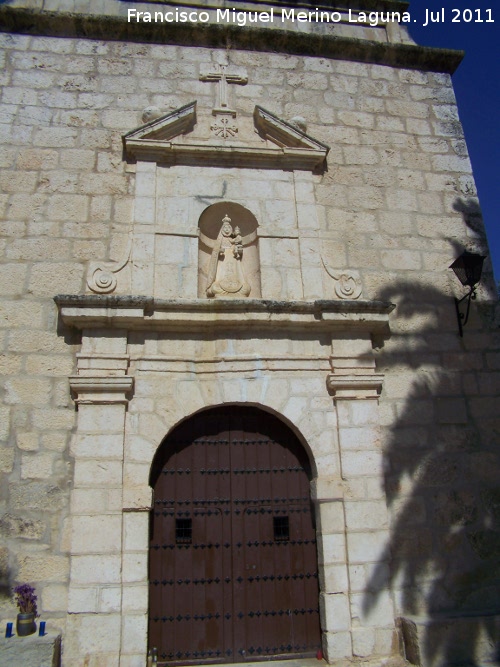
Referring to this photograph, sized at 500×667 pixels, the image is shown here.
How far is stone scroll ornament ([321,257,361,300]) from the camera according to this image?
4.81m

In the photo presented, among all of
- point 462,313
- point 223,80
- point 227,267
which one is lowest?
point 462,313

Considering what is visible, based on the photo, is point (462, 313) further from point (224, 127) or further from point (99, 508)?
point (99, 508)

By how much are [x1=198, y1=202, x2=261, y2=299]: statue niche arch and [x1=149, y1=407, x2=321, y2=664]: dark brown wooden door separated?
1035mm

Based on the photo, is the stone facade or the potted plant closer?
the potted plant

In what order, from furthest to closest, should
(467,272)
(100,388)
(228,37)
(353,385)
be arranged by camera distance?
(228,37)
(467,272)
(353,385)
(100,388)

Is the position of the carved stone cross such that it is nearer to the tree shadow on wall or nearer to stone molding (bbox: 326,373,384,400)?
the tree shadow on wall

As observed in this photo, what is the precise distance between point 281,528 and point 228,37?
4.78m

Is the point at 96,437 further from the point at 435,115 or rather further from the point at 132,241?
the point at 435,115

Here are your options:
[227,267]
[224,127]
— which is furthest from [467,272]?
[224,127]

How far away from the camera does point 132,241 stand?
474 centimetres

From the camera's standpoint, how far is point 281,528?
14.3 ft

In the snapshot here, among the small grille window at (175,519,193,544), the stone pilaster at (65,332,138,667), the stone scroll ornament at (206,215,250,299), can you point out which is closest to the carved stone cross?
the stone scroll ornament at (206,215,250,299)

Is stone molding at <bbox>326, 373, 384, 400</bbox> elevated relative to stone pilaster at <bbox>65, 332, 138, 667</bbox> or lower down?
elevated

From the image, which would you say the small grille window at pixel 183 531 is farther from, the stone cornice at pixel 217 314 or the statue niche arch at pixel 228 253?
the statue niche arch at pixel 228 253
